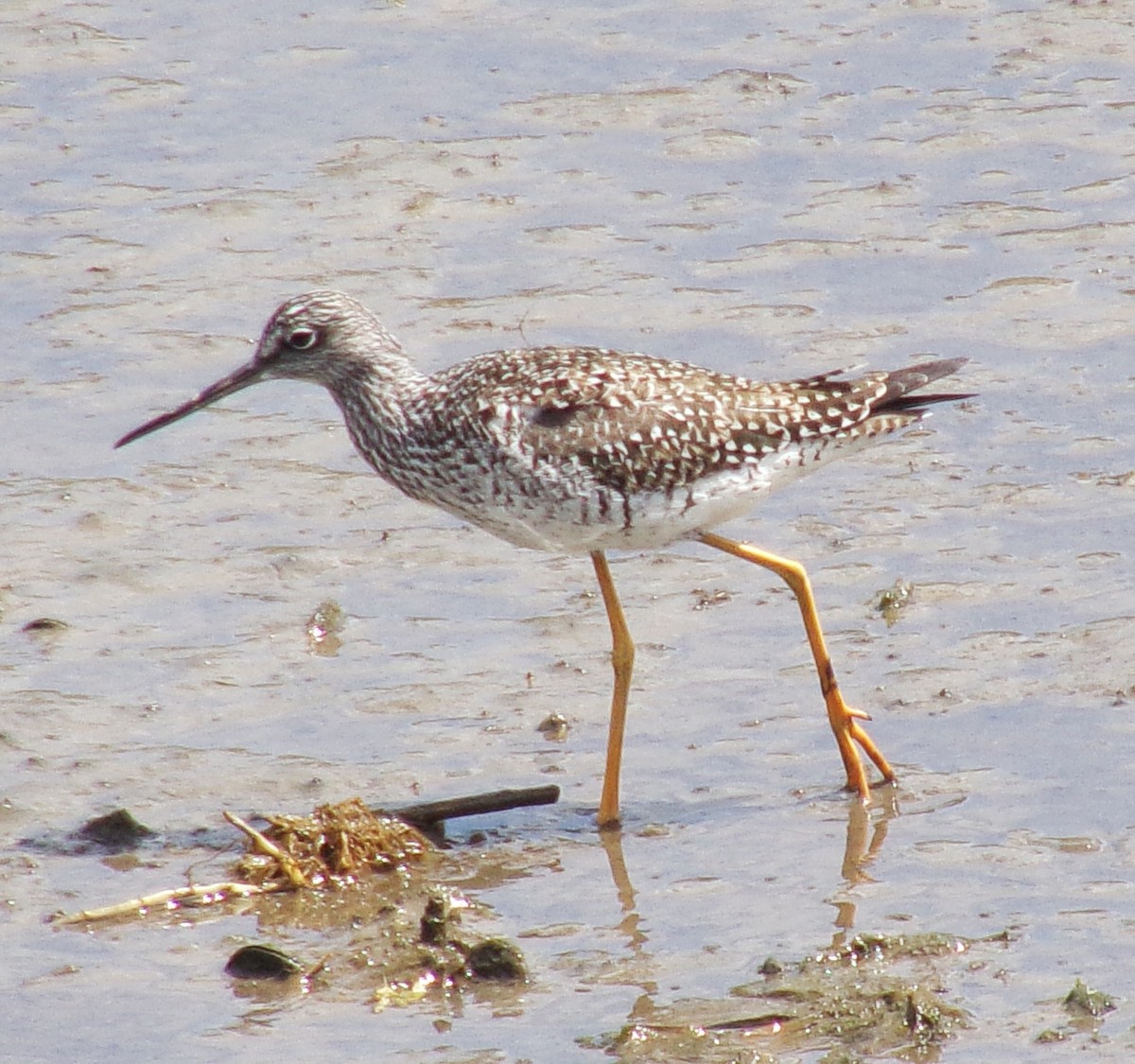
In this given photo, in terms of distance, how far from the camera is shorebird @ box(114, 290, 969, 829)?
8.56 metres

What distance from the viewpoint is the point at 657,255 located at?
41.1 feet

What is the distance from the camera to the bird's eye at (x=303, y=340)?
9148 mm

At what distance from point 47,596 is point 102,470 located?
3.70ft

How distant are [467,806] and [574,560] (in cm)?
221

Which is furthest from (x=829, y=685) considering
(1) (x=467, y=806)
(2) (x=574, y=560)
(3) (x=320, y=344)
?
(3) (x=320, y=344)

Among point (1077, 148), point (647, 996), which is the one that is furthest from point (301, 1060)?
point (1077, 148)

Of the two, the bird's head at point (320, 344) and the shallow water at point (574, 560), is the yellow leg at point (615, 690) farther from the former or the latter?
the bird's head at point (320, 344)

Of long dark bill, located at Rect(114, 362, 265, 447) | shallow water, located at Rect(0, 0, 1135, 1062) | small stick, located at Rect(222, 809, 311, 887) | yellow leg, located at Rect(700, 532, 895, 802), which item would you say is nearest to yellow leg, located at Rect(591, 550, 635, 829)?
shallow water, located at Rect(0, 0, 1135, 1062)

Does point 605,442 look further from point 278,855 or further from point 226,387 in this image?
point 278,855

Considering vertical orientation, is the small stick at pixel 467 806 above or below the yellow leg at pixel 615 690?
below

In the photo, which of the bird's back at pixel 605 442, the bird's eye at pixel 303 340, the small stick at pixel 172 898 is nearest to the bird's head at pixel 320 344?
the bird's eye at pixel 303 340

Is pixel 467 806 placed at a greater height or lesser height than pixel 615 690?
lesser

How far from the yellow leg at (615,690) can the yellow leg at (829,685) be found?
41 centimetres

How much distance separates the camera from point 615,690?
8.73 metres
